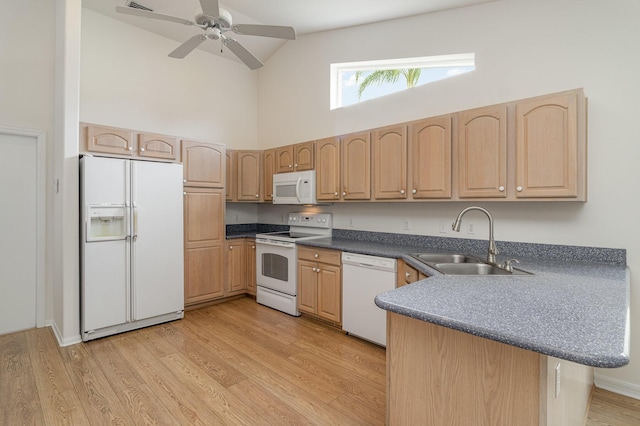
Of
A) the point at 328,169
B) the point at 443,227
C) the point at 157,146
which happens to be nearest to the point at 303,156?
the point at 328,169

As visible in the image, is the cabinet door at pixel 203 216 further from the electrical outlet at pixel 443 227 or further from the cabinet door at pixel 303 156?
the electrical outlet at pixel 443 227

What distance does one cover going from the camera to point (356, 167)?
3424 mm

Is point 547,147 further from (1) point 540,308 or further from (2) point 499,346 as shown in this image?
(2) point 499,346

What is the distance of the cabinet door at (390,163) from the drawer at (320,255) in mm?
753

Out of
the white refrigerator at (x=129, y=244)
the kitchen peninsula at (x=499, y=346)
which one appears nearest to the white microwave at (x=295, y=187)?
the white refrigerator at (x=129, y=244)

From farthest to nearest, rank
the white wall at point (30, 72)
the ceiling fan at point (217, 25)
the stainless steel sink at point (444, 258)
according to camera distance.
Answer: the white wall at point (30, 72) < the stainless steel sink at point (444, 258) < the ceiling fan at point (217, 25)

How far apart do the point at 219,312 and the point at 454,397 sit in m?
3.24

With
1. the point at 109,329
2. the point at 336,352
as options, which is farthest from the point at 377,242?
the point at 109,329

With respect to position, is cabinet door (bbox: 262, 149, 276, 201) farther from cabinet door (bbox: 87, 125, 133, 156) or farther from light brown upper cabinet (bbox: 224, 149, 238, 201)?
cabinet door (bbox: 87, 125, 133, 156)

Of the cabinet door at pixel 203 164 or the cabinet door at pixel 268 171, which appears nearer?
the cabinet door at pixel 203 164

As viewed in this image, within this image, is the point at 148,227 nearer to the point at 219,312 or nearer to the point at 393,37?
the point at 219,312

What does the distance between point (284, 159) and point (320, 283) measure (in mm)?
A: 1849

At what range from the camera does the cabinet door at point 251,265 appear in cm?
435

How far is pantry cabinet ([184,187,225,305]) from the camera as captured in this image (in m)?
3.85
